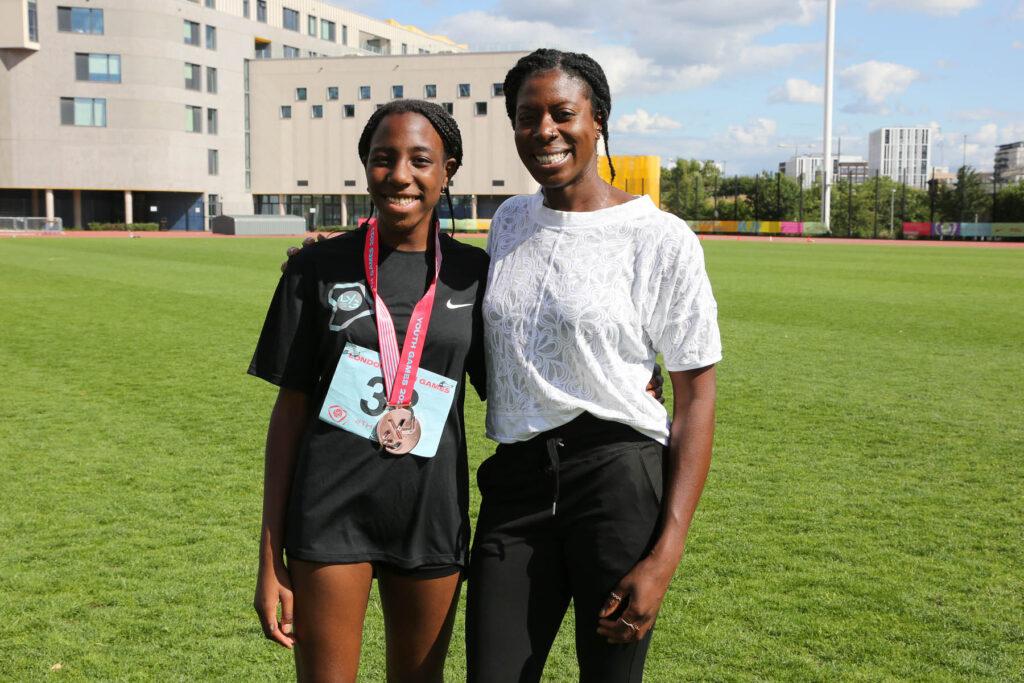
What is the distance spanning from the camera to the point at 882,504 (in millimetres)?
6148

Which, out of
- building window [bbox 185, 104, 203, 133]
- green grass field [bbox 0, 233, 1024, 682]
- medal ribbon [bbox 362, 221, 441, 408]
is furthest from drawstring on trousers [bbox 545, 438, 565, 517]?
building window [bbox 185, 104, 203, 133]

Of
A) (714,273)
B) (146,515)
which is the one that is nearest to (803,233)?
(714,273)

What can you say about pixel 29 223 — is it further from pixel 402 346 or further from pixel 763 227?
pixel 402 346

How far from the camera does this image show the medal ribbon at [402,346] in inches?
95.3

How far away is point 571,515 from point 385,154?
102 centimetres

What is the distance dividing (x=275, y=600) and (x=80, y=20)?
6612 cm

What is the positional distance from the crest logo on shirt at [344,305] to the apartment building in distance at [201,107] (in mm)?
64312

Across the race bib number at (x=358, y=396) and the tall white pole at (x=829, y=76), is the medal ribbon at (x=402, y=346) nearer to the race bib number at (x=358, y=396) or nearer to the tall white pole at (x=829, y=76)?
the race bib number at (x=358, y=396)

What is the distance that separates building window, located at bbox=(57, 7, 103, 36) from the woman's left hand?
66081 millimetres

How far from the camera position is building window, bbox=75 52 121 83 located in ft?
197

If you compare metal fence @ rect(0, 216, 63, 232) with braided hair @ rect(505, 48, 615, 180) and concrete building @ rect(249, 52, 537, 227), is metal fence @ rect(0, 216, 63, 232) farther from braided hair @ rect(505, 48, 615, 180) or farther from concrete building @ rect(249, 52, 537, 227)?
braided hair @ rect(505, 48, 615, 180)

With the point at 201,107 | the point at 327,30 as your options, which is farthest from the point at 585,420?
the point at 327,30

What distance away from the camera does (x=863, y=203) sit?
70.9 m

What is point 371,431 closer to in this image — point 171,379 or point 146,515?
point 146,515
